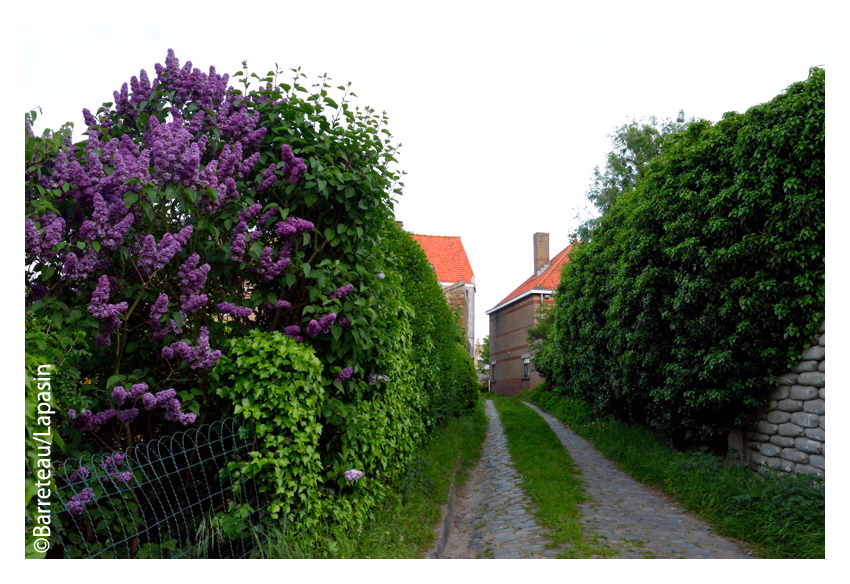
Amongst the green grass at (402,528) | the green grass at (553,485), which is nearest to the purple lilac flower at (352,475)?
the green grass at (402,528)

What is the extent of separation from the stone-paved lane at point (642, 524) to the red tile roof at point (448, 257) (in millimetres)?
23007

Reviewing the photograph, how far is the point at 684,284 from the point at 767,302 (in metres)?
1.18

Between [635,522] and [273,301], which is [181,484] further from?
[635,522]

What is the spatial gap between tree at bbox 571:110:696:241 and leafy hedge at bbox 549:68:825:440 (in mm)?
13429

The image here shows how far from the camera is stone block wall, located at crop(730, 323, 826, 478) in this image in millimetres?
5965

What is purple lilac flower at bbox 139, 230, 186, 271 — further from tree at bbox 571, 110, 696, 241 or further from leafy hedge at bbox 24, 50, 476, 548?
tree at bbox 571, 110, 696, 241

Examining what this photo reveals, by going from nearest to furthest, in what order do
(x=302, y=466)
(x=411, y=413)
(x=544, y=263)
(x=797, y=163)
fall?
(x=302, y=466) < (x=797, y=163) < (x=411, y=413) < (x=544, y=263)

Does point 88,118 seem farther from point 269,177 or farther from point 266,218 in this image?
point 266,218

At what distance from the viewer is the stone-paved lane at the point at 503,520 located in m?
5.46

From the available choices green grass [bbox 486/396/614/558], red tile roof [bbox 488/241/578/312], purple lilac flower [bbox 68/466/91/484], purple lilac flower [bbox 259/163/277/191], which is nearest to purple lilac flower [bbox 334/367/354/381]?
purple lilac flower [bbox 259/163/277/191]

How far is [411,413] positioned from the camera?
24.7ft

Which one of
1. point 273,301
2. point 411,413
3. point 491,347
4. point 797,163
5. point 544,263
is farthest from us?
point 491,347

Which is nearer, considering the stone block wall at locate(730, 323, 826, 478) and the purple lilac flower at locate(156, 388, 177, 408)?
the purple lilac flower at locate(156, 388, 177, 408)

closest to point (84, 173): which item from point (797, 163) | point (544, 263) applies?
point (797, 163)
